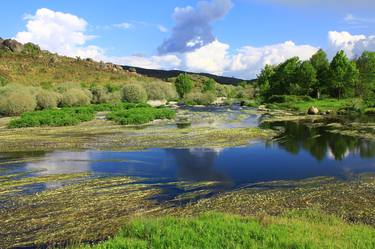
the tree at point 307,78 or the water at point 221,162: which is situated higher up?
the tree at point 307,78

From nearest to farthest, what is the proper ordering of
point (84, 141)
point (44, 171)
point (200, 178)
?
point (200, 178), point (44, 171), point (84, 141)

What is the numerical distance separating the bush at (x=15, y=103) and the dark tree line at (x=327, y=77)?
53.7m

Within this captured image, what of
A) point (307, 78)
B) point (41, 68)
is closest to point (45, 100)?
point (307, 78)

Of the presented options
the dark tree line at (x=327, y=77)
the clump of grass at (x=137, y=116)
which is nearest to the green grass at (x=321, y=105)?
the dark tree line at (x=327, y=77)

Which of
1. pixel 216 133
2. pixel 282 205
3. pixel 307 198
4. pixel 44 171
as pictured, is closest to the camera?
pixel 282 205

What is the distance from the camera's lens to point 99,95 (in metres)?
91.8

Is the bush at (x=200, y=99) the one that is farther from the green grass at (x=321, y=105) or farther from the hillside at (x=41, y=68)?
the hillside at (x=41, y=68)

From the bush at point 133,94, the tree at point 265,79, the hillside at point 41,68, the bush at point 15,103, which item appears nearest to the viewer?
the bush at point 15,103

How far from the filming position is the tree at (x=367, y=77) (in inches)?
3034

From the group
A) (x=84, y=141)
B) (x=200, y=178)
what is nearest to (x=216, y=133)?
(x=84, y=141)

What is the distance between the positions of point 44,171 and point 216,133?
1860cm

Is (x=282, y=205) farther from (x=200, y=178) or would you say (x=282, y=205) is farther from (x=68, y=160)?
(x=68, y=160)

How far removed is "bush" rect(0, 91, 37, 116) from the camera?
59.3 m

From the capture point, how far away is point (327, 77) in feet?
265
